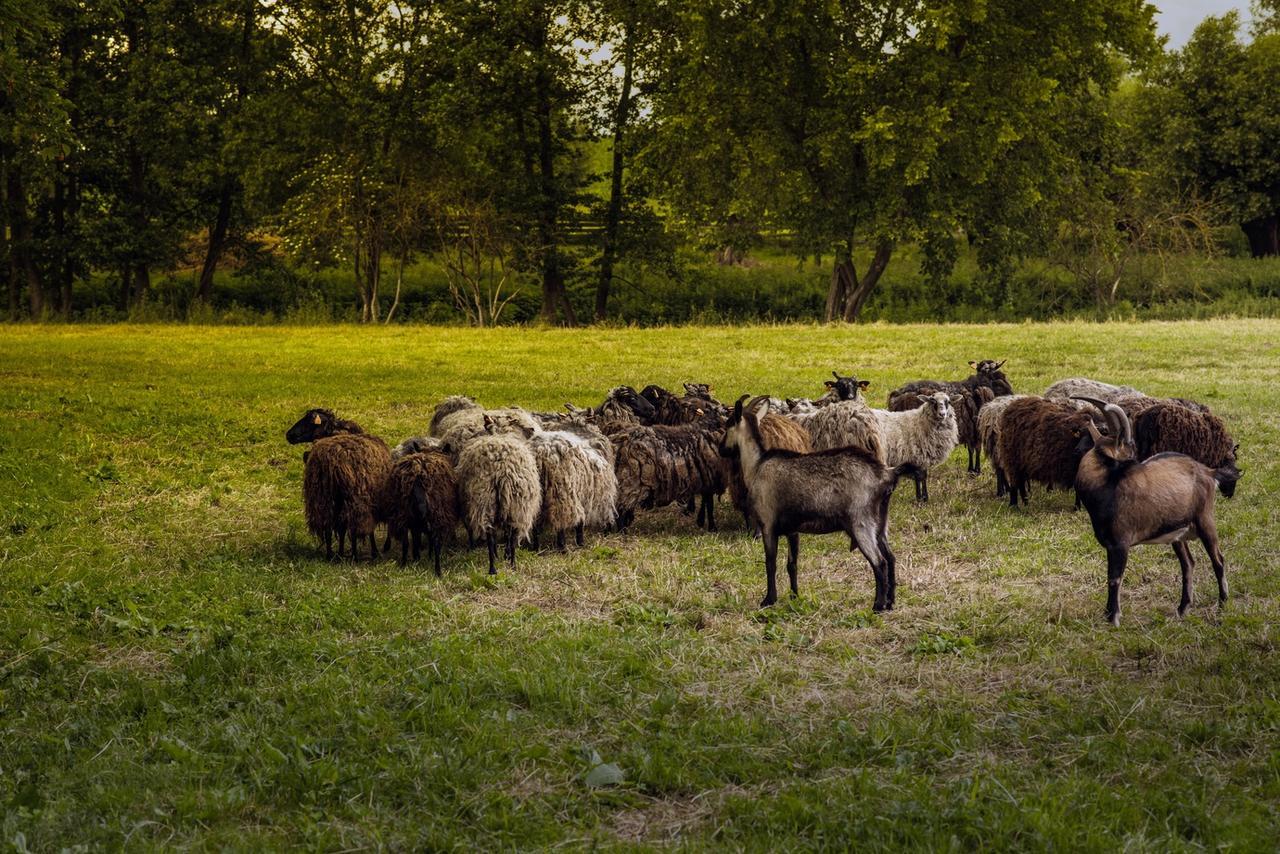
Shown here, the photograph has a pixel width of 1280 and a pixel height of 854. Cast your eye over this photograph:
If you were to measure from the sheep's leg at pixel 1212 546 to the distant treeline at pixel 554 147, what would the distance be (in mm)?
25604

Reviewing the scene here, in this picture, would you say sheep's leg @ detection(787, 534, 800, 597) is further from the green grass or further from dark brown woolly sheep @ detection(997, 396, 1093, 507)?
dark brown woolly sheep @ detection(997, 396, 1093, 507)

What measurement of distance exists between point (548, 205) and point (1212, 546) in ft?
109

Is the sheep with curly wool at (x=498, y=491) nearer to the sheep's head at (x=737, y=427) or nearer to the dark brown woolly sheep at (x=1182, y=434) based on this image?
the sheep's head at (x=737, y=427)

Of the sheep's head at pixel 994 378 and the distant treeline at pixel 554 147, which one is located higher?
the distant treeline at pixel 554 147

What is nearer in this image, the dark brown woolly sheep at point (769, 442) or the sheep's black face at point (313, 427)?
the dark brown woolly sheep at point (769, 442)

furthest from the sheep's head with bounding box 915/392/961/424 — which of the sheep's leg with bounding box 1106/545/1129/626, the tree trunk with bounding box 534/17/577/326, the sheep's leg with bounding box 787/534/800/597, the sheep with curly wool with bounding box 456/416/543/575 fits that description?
the tree trunk with bounding box 534/17/577/326

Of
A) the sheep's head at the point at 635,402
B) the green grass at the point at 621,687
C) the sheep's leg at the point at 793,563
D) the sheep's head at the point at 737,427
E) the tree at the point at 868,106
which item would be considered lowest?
the green grass at the point at 621,687

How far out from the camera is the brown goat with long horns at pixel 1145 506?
7.99 metres

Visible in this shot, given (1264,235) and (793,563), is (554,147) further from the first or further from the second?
(793,563)

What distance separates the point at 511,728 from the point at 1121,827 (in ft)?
9.76

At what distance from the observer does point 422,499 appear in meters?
10.1

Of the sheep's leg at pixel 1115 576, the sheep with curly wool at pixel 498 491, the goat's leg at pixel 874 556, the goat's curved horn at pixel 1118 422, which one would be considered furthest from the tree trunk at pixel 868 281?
the sheep's leg at pixel 1115 576

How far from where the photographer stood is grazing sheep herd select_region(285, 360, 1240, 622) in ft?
27.1

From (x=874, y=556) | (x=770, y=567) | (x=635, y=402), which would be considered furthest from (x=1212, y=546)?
(x=635, y=402)
